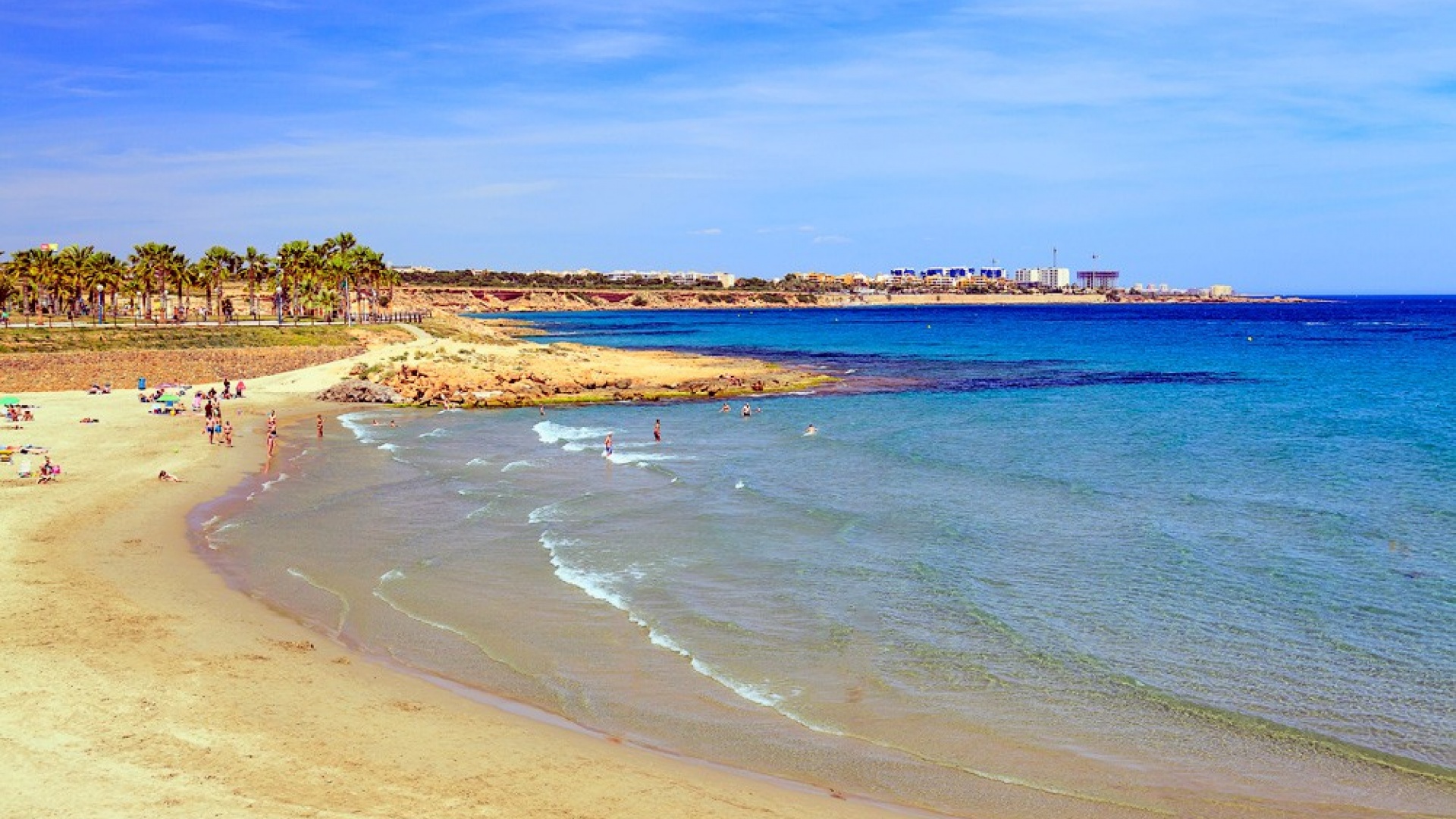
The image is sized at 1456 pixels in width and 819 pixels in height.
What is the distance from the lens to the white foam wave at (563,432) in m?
44.0

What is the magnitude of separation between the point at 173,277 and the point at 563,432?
61.9 meters

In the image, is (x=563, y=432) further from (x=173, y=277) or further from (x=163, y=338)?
(x=173, y=277)

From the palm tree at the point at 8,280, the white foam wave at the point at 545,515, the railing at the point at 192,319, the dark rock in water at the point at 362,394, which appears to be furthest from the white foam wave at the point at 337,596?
the palm tree at the point at 8,280

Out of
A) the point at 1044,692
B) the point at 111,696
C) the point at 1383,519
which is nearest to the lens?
the point at 111,696

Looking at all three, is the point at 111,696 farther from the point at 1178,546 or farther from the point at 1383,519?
the point at 1383,519

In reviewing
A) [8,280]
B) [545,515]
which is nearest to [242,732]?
[545,515]

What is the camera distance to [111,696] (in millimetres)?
14484

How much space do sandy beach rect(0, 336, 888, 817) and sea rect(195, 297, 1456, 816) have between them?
851 mm

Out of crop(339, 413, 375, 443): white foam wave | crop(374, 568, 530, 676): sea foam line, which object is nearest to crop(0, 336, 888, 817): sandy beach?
crop(374, 568, 530, 676): sea foam line

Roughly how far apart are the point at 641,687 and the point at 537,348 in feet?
239

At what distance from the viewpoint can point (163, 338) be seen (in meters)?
71.9

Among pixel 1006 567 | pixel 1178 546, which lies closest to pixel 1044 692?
pixel 1006 567

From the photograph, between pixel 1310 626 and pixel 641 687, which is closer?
pixel 641 687

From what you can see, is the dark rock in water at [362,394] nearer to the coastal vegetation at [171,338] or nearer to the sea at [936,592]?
the sea at [936,592]
